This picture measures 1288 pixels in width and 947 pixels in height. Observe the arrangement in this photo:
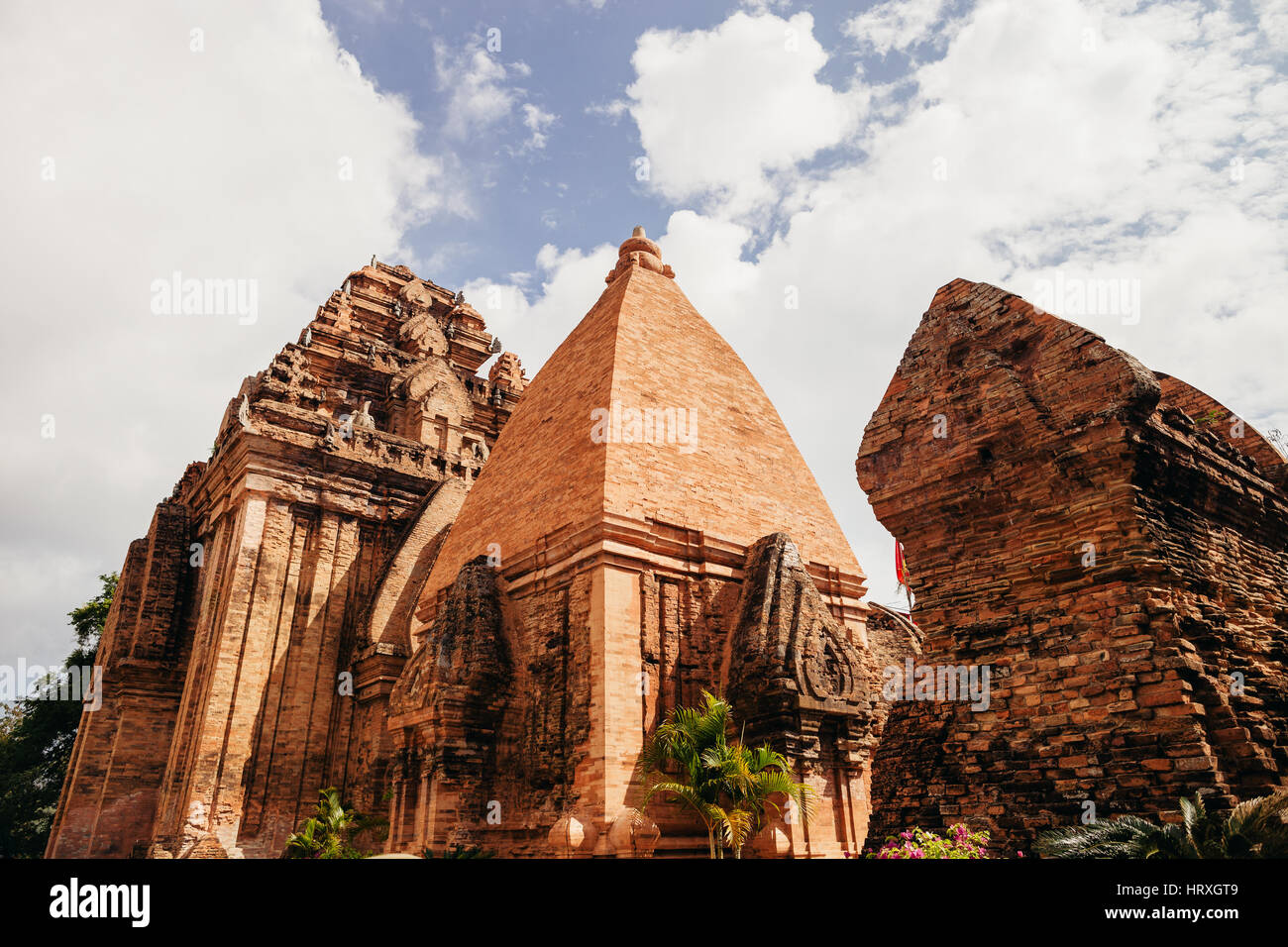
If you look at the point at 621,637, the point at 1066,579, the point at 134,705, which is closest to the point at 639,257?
the point at 621,637

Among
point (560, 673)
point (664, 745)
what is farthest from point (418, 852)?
point (664, 745)

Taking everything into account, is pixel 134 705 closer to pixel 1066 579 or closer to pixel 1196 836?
pixel 1066 579

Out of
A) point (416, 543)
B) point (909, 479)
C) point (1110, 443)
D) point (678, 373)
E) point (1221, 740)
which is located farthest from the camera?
point (416, 543)

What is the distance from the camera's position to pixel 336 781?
16.0 meters

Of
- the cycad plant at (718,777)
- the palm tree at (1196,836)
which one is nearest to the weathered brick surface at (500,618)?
the cycad plant at (718,777)

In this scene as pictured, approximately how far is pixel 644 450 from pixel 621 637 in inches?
118

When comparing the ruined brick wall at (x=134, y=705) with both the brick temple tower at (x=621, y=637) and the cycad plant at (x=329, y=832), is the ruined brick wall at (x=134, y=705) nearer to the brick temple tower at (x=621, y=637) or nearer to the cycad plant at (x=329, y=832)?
the cycad plant at (x=329, y=832)

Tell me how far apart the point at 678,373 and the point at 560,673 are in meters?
5.62

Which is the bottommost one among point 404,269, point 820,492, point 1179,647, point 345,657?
point 1179,647

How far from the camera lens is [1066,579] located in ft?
21.1

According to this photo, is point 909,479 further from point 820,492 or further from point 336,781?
point 336,781

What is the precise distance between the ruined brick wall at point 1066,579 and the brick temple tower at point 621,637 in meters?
3.51

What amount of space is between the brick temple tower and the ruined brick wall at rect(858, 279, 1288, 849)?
138 inches

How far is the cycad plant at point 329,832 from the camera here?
1345 cm
